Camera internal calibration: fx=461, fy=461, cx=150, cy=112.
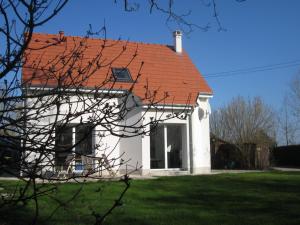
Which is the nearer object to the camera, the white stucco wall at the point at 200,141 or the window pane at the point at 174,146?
the white stucco wall at the point at 200,141

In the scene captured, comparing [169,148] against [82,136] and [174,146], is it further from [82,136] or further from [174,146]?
[82,136]

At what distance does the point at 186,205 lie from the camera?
10.2m

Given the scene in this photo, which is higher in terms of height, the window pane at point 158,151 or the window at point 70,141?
the window pane at point 158,151

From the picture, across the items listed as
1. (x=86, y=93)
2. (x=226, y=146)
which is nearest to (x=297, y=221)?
(x=86, y=93)

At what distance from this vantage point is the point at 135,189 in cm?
1350

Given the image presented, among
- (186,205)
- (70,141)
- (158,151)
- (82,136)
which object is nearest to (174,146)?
(158,151)

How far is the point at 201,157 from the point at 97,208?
13.4 m

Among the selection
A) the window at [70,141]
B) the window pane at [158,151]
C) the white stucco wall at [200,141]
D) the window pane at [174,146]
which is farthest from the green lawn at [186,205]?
the window pane at [174,146]

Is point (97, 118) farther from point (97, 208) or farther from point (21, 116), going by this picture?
point (97, 208)

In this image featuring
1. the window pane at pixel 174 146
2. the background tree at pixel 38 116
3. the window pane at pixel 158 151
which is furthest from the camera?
the window pane at pixel 174 146

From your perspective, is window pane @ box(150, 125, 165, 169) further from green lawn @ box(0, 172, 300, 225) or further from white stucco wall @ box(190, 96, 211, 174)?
green lawn @ box(0, 172, 300, 225)

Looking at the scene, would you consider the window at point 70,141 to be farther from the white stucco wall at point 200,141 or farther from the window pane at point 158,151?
the window pane at point 158,151

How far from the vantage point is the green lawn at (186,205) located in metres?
8.16

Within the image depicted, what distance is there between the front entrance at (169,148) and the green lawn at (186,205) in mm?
8439
